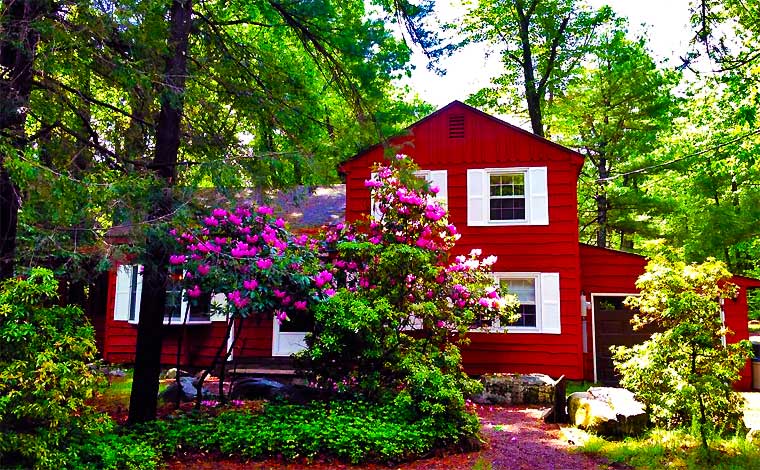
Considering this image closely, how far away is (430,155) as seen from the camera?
42.4 ft

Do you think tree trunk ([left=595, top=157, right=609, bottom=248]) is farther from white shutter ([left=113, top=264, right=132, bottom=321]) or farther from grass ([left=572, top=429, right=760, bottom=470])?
white shutter ([left=113, top=264, right=132, bottom=321])

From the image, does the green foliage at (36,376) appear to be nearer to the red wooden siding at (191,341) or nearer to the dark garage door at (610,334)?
the red wooden siding at (191,341)

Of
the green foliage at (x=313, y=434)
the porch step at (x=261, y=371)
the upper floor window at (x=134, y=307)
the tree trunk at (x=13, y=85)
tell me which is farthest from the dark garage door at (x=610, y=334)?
the tree trunk at (x=13, y=85)

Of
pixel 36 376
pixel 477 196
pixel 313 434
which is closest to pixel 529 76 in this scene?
pixel 477 196

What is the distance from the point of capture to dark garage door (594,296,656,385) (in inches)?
486

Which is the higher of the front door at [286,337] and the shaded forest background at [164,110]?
the shaded forest background at [164,110]

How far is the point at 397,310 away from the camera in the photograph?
26.0ft

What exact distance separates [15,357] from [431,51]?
4936 millimetres

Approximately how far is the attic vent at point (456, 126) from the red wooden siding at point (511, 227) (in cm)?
7

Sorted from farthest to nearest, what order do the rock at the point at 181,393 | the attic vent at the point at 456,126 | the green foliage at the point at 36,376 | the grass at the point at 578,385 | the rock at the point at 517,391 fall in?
the attic vent at the point at 456,126 < the grass at the point at 578,385 < the rock at the point at 517,391 < the rock at the point at 181,393 < the green foliage at the point at 36,376

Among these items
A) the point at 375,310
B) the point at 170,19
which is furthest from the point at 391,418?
the point at 170,19

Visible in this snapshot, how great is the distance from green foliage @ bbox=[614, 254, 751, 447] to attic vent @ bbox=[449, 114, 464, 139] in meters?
6.98

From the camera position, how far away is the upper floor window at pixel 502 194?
488 inches

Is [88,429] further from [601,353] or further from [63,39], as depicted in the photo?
[601,353]
